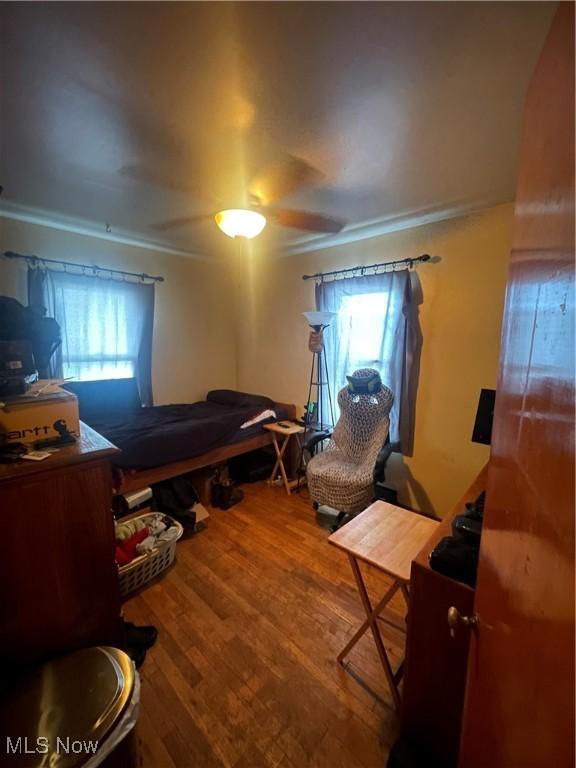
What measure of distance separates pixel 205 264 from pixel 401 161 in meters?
2.64

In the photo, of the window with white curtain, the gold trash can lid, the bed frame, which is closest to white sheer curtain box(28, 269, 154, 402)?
the window with white curtain

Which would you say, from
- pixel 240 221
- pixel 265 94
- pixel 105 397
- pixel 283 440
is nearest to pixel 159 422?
pixel 105 397

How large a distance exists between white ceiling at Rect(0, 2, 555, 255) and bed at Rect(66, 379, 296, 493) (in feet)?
5.59

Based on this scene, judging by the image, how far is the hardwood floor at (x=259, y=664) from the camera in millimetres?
1140

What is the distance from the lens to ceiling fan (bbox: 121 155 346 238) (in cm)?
171

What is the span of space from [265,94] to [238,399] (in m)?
2.79

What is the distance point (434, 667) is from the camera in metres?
0.97

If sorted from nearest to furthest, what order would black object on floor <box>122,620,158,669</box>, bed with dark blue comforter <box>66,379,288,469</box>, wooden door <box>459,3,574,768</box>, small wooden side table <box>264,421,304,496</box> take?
1. wooden door <box>459,3,574,768</box>
2. black object on floor <box>122,620,158,669</box>
3. bed with dark blue comforter <box>66,379,288,469</box>
4. small wooden side table <box>264,421,304,496</box>

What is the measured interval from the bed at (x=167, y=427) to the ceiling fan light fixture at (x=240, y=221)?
1559mm

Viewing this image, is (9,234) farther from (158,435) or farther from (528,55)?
(528,55)

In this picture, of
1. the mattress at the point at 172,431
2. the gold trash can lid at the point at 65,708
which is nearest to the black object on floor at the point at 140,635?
the gold trash can lid at the point at 65,708

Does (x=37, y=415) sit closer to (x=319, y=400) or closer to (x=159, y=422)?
(x=159, y=422)

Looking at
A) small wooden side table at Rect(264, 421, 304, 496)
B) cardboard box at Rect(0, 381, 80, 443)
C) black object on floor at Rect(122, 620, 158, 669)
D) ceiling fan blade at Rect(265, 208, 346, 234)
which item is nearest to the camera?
cardboard box at Rect(0, 381, 80, 443)

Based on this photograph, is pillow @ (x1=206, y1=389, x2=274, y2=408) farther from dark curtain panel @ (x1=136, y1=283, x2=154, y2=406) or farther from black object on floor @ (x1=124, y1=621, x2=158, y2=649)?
black object on floor @ (x1=124, y1=621, x2=158, y2=649)
